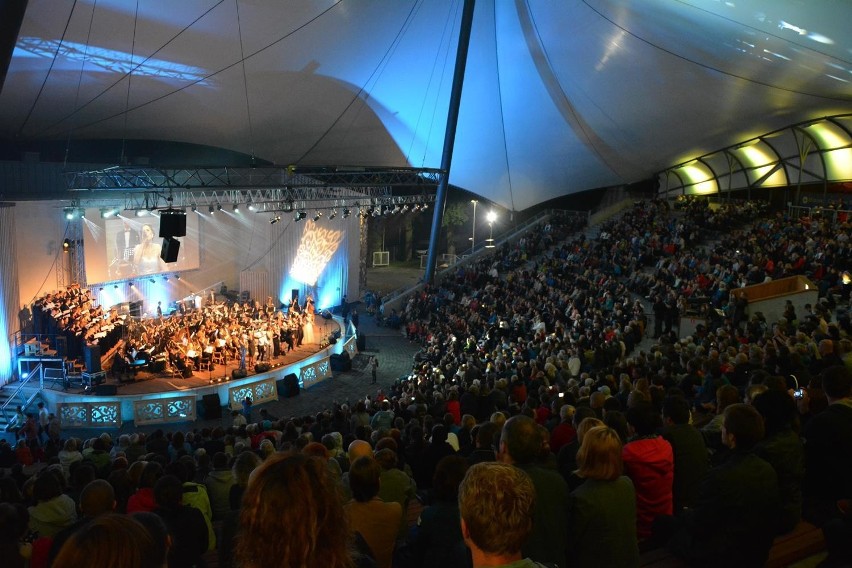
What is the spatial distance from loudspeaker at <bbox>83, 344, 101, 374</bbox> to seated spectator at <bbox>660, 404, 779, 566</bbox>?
13.2 m

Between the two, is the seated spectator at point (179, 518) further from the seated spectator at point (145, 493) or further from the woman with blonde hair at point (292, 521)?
the woman with blonde hair at point (292, 521)

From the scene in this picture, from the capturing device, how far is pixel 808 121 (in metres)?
18.5

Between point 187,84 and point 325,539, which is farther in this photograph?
point 187,84

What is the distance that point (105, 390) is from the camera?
1273cm

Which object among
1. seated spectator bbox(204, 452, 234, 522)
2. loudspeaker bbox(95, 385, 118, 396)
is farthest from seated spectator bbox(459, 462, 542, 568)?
loudspeaker bbox(95, 385, 118, 396)

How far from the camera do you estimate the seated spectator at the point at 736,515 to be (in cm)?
268

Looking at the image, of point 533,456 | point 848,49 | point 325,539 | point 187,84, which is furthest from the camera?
point 187,84

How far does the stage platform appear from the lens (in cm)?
1233

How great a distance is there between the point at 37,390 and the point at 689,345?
12.5 m

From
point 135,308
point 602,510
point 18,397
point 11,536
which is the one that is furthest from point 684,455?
point 135,308

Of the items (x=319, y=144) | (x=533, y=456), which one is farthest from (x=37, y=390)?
(x=533, y=456)

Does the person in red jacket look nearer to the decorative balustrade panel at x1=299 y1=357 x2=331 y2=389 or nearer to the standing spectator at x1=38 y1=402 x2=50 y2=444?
the standing spectator at x1=38 y1=402 x2=50 y2=444

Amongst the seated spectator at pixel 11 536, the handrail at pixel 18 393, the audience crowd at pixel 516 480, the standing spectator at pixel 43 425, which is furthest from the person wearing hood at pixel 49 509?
the handrail at pixel 18 393

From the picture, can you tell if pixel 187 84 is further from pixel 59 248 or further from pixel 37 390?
pixel 37 390
